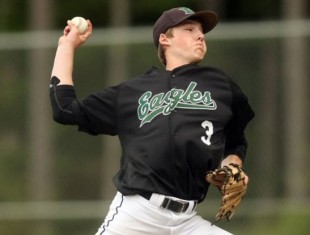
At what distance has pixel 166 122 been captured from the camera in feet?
24.2

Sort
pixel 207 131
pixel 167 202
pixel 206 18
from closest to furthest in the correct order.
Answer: pixel 167 202
pixel 207 131
pixel 206 18

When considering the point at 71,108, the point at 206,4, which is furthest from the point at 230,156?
the point at 206,4

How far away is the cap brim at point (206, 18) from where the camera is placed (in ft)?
24.7

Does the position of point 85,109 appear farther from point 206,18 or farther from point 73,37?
point 206,18

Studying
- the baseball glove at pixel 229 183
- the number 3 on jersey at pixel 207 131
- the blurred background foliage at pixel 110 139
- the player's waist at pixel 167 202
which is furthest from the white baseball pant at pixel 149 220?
the blurred background foliage at pixel 110 139

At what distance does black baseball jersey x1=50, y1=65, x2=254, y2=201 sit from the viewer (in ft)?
24.0

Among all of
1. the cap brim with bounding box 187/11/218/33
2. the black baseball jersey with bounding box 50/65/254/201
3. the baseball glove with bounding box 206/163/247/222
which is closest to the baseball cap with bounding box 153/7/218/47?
the cap brim with bounding box 187/11/218/33

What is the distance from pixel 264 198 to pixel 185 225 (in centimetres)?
441

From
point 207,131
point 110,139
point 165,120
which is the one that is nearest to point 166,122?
point 165,120

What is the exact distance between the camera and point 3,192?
1235cm

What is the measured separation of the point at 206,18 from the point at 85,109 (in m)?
0.84

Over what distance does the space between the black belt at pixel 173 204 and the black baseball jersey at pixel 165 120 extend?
4 cm

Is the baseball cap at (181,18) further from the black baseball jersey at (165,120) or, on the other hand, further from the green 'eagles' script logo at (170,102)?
the green 'eagles' script logo at (170,102)

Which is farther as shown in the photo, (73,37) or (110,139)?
(110,139)
